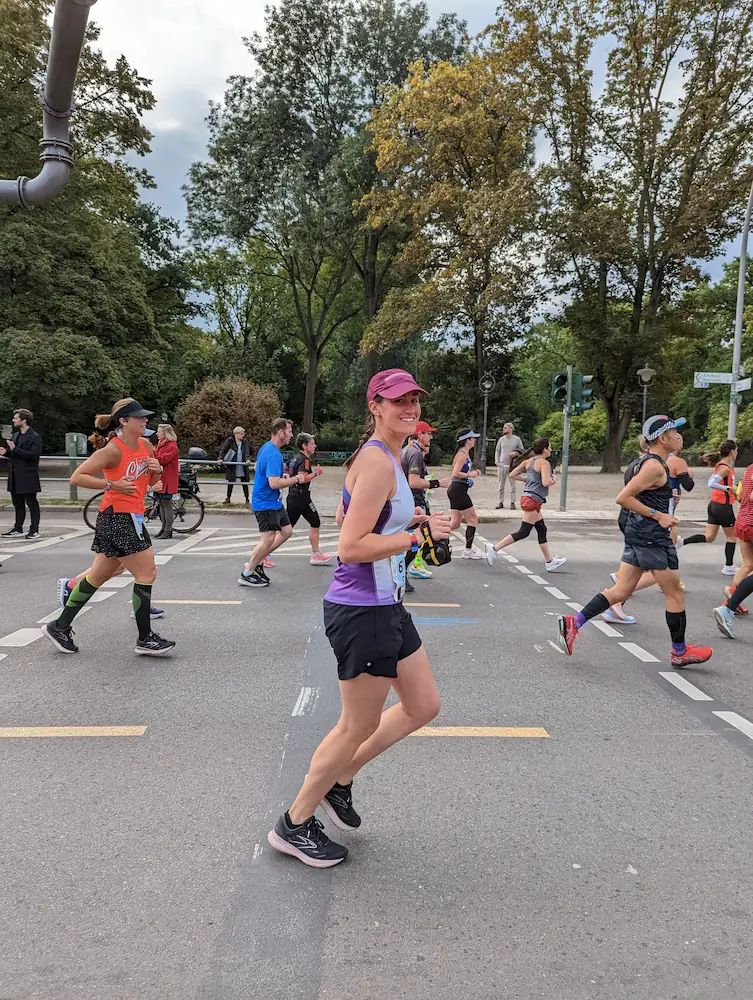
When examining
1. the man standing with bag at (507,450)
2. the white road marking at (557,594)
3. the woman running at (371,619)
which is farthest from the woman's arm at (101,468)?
the man standing with bag at (507,450)

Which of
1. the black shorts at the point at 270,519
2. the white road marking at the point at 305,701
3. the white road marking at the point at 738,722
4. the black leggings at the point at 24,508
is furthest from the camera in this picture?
the black leggings at the point at 24,508

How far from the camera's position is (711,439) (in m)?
45.9

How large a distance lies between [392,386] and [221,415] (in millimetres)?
24785

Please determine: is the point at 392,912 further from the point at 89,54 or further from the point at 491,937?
the point at 89,54

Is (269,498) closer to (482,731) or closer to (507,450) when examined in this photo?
(482,731)

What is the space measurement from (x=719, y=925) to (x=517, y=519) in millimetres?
13458

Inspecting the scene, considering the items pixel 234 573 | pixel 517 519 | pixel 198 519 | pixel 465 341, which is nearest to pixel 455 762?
pixel 234 573

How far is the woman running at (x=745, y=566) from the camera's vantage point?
648cm

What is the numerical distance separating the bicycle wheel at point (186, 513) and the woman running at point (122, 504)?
7425 millimetres

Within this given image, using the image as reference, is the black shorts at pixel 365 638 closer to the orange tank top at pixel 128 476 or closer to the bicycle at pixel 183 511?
the orange tank top at pixel 128 476

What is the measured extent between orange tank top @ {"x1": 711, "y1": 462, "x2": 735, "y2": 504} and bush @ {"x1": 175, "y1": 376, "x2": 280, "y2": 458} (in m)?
19.2

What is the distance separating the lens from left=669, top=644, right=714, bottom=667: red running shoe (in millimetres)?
5480

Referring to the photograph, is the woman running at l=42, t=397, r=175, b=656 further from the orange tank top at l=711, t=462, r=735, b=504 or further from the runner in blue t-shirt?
the orange tank top at l=711, t=462, r=735, b=504

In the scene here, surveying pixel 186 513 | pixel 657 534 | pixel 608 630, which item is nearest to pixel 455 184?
pixel 186 513
